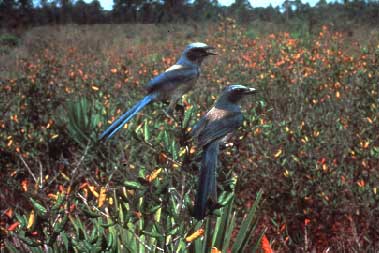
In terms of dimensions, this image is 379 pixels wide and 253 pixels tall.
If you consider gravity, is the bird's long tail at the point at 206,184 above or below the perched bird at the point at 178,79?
below

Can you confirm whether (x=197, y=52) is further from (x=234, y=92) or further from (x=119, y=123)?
(x=119, y=123)

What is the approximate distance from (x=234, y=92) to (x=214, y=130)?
149mm

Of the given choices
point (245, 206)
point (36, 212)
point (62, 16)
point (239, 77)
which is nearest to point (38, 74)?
point (239, 77)

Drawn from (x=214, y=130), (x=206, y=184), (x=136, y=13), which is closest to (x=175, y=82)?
(x=214, y=130)

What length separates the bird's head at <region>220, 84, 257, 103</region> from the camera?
1.37 metres

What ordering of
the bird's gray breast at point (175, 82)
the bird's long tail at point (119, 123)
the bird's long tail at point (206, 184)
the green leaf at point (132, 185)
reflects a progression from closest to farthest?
the bird's long tail at point (206, 184)
the bird's long tail at point (119, 123)
the green leaf at point (132, 185)
the bird's gray breast at point (175, 82)

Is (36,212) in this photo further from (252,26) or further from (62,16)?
(62,16)

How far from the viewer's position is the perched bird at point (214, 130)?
3.75 feet

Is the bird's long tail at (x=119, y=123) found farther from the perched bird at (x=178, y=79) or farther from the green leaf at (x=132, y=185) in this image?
the green leaf at (x=132, y=185)

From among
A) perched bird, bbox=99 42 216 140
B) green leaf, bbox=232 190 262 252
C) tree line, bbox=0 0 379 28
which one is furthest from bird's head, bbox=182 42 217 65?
tree line, bbox=0 0 379 28

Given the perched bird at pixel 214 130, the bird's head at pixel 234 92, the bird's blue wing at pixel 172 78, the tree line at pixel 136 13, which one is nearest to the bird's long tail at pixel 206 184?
the perched bird at pixel 214 130

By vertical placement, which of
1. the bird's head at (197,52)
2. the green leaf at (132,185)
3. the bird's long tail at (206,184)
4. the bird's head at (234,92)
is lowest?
the green leaf at (132,185)

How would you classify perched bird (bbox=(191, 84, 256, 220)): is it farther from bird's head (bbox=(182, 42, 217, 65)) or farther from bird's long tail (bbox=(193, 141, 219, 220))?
bird's head (bbox=(182, 42, 217, 65))

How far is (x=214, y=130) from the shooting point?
131 cm
